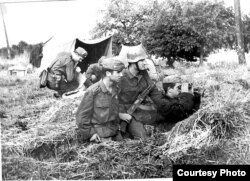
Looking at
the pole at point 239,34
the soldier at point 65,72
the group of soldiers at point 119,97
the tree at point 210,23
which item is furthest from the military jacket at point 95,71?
the pole at point 239,34

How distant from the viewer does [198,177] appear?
4.13 meters

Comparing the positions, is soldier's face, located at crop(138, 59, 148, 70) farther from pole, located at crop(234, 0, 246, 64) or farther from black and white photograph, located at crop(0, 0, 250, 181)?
pole, located at crop(234, 0, 246, 64)

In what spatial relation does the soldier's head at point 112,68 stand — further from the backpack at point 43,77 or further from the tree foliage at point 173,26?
the backpack at point 43,77

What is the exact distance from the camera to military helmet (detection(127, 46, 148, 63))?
419 centimetres

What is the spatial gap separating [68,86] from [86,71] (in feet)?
0.92

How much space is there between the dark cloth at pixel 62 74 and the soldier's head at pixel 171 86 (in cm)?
104

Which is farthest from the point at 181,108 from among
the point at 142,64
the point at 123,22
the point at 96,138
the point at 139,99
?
the point at 123,22

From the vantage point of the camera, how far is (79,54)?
166 inches

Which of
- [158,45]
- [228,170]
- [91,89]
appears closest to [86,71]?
[91,89]

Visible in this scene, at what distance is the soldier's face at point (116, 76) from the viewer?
4.12 metres

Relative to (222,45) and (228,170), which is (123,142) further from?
(222,45)

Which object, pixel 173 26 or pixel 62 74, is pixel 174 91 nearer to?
pixel 173 26

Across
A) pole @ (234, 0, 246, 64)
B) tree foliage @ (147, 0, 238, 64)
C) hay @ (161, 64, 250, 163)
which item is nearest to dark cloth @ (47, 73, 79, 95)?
tree foliage @ (147, 0, 238, 64)

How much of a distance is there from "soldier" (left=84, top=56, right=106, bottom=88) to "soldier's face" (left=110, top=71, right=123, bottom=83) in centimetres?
14
